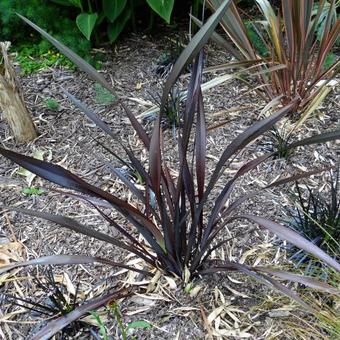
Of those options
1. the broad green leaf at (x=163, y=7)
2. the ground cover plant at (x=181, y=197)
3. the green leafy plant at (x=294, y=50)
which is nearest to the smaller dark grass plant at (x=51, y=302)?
the ground cover plant at (x=181, y=197)

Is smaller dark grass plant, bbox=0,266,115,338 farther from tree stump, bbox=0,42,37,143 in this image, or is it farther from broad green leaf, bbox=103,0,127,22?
broad green leaf, bbox=103,0,127,22

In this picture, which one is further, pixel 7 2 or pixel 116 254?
pixel 7 2

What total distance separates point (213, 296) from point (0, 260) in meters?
0.79

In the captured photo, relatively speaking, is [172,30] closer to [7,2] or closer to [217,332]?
[7,2]

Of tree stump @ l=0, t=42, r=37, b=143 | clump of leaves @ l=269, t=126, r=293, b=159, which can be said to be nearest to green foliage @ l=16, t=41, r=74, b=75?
tree stump @ l=0, t=42, r=37, b=143

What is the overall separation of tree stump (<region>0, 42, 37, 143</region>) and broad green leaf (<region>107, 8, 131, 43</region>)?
0.73 m

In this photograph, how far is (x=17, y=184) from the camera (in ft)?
7.01

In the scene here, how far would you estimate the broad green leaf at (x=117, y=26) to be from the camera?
2738 mm

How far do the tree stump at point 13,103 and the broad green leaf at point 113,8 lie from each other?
26.3 inches

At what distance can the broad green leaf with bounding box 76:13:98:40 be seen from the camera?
8.24ft

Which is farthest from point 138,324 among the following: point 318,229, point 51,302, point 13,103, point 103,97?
point 103,97

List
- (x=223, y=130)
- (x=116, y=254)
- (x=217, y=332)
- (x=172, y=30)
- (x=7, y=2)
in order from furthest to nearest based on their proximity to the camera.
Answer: (x=172, y=30), (x=7, y=2), (x=223, y=130), (x=116, y=254), (x=217, y=332)

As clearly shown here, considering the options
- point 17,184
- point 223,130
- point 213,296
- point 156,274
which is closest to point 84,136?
point 17,184

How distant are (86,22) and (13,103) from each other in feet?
2.11
